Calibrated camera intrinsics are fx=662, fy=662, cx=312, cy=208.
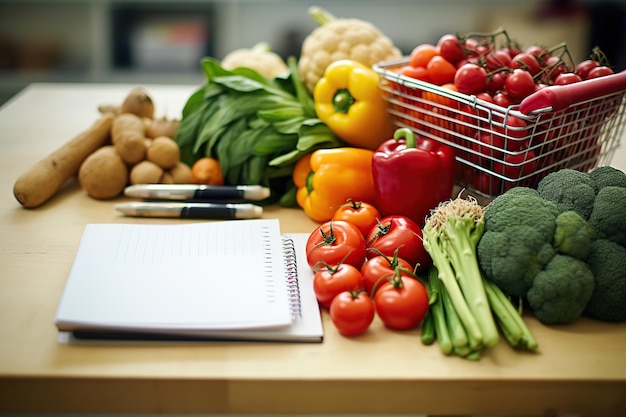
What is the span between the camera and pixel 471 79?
1121 millimetres

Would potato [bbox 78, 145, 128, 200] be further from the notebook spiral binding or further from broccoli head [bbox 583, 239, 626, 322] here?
broccoli head [bbox 583, 239, 626, 322]

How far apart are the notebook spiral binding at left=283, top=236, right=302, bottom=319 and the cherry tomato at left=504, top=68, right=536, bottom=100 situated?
1.49ft

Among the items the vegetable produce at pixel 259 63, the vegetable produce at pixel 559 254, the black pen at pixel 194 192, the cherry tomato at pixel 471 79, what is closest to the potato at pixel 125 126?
the black pen at pixel 194 192

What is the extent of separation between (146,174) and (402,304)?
25.7 inches

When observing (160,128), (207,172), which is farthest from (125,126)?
(207,172)

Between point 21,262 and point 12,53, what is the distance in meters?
2.57

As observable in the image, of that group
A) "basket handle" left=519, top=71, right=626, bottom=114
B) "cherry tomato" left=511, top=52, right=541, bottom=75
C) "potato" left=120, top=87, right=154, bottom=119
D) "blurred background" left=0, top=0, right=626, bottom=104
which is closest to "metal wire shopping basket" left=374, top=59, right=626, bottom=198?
"basket handle" left=519, top=71, right=626, bottom=114

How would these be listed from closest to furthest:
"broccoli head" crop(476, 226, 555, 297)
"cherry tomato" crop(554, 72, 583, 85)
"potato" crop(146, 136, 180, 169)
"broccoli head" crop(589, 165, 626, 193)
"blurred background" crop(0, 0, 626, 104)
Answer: "broccoli head" crop(476, 226, 555, 297) < "broccoli head" crop(589, 165, 626, 193) < "cherry tomato" crop(554, 72, 583, 85) < "potato" crop(146, 136, 180, 169) < "blurred background" crop(0, 0, 626, 104)

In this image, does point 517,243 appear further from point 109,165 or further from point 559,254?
point 109,165

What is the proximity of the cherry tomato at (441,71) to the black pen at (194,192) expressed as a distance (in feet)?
1.28

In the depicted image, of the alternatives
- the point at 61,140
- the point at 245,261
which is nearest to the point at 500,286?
the point at 245,261

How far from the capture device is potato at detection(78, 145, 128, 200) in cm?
130

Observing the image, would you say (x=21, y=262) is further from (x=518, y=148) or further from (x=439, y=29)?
(x=439, y=29)

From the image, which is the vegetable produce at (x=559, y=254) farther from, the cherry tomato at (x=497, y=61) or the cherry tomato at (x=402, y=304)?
the cherry tomato at (x=497, y=61)
